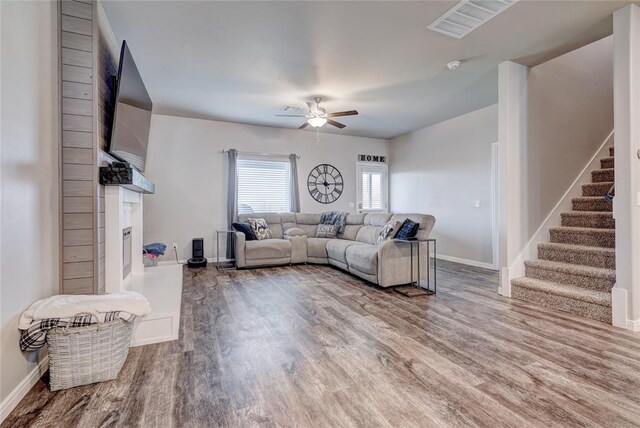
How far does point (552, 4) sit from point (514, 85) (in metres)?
1.15

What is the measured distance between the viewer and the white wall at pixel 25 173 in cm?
153

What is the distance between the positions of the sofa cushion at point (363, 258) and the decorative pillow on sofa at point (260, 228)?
1693 mm

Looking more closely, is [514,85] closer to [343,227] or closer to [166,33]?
[343,227]

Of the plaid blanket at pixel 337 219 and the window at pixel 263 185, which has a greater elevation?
the window at pixel 263 185

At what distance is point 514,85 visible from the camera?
349 centimetres

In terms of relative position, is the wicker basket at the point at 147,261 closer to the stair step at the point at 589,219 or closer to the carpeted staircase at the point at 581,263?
the carpeted staircase at the point at 581,263

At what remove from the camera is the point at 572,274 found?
319 centimetres

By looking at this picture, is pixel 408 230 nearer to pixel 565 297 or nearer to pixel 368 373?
pixel 565 297

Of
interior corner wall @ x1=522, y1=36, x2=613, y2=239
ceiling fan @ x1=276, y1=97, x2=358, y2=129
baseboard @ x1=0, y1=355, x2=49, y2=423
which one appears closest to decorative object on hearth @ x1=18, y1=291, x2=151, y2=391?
baseboard @ x1=0, y1=355, x2=49, y2=423

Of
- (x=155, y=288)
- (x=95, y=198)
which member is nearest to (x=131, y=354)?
(x=155, y=288)

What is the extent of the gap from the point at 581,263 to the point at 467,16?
286 cm

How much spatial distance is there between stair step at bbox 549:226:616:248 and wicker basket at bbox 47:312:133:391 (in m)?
4.56

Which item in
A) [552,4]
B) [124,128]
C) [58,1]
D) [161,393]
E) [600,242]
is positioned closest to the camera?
[161,393]

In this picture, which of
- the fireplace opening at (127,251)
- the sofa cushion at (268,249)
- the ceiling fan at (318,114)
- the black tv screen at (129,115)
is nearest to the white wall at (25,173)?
the black tv screen at (129,115)
